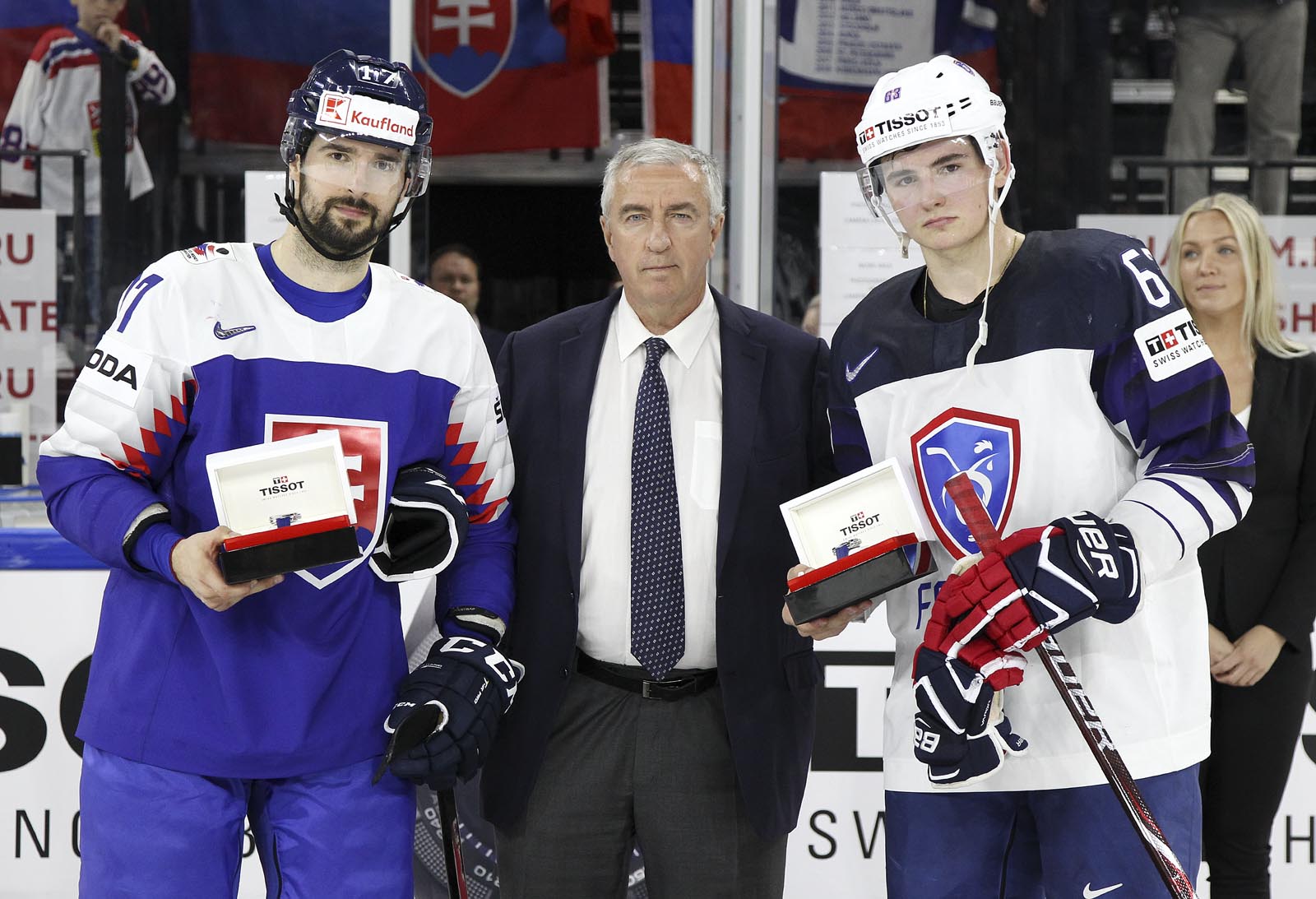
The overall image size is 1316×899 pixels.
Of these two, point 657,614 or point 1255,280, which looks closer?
point 657,614

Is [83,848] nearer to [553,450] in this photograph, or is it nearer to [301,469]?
[301,469]

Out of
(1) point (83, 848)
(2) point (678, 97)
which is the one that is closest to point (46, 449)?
(1) point (83, 848)

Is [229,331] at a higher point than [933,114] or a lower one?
lower

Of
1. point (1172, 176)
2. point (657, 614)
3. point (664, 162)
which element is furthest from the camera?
point (1172, 176)

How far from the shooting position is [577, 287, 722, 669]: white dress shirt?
204cm

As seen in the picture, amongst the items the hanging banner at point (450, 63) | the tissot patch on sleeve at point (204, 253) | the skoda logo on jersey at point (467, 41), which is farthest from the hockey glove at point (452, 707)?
the skoda logo on jersey at point (467, 41)

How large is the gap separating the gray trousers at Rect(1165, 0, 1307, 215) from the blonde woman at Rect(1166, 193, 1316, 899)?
4.60 ft

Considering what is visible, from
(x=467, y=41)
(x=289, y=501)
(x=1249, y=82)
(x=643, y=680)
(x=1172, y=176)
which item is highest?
(x=467, y=41)

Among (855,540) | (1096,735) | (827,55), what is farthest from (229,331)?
(827,55)

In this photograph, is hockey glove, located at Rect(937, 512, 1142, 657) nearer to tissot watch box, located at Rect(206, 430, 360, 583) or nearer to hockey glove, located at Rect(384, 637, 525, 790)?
hockey glove, located at Rect(384, 637, 525, 790)

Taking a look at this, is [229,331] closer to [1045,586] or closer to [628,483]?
[628,483]

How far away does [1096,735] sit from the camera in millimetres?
1635

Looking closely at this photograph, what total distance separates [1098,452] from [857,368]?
1.11 feet

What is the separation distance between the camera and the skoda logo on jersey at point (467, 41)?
4.03 metres
